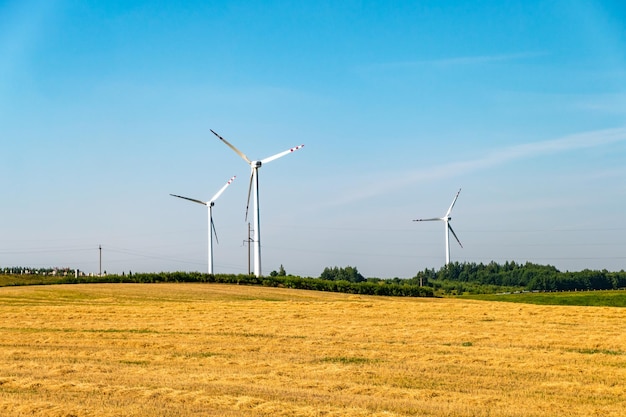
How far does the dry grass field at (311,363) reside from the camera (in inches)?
492

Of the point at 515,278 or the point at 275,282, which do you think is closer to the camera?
the point at 275,282

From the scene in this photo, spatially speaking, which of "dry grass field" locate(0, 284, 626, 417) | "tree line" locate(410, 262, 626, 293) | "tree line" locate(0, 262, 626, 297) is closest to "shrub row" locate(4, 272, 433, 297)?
"tree line" locate(0, 262, 626, 297)

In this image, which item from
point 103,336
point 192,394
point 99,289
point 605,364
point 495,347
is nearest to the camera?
point 192,394

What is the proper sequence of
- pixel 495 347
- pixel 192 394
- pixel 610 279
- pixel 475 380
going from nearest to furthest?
1. pixel 192 394
2. pixel 475 380
3. pixel 495 347
4. pixel 610 279

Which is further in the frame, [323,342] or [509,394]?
[323,342]

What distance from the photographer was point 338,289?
67.2m

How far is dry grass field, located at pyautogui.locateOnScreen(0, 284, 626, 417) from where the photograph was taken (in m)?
12.5

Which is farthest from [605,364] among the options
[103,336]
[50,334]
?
[50,334]

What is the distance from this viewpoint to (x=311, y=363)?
17.8 m

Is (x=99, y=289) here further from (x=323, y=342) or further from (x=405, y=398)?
(x=405, y=398)

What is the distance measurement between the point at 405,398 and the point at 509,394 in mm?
2082

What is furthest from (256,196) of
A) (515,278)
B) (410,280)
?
(515,278)

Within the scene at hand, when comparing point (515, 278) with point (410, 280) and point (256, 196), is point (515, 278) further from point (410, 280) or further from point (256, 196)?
point (256, 196)

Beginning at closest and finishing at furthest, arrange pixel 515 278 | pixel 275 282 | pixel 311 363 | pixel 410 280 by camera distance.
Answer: pixel 311 363 → pixel 275 282 → pixel 410 280 → pixel 515 278
